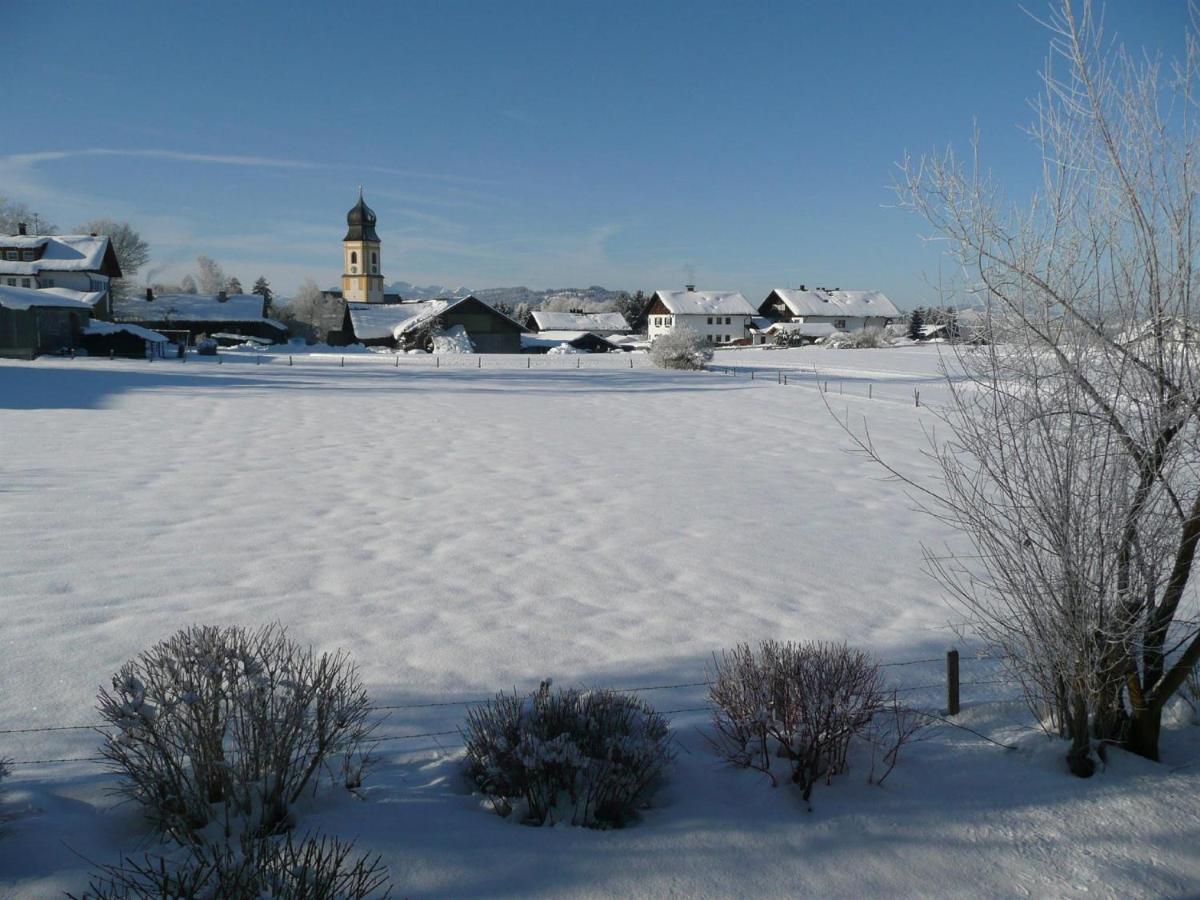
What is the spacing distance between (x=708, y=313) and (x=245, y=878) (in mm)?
85219

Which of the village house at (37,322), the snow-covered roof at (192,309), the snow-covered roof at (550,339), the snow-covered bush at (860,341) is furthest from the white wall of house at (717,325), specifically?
the village house at (37,322)

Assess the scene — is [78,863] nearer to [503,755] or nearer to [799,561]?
[503,755]

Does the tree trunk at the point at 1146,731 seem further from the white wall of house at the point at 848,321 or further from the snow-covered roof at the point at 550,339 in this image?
the white wall of house at the point at 848,321

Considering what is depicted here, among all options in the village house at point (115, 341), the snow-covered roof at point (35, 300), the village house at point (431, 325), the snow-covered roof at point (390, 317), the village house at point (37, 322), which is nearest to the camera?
the snow-covered roof at point (35, 300)

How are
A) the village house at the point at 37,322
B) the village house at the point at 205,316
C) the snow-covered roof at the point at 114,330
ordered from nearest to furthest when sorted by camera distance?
the village house at the point at 37,322 → the snow-covered roof at the point at 114,330 → the village house at the point at 205,316

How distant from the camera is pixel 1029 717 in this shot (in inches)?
206

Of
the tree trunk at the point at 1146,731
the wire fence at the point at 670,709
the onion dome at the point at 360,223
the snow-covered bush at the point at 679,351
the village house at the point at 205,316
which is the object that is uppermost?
the onion dome at the point at 360,223

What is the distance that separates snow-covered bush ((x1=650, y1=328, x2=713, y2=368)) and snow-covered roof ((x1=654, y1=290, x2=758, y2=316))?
41.9 m

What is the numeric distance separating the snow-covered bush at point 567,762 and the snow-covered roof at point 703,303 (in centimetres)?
8255

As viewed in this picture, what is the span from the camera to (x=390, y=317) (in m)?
60.1

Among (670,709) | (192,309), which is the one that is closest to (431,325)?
(192,309)

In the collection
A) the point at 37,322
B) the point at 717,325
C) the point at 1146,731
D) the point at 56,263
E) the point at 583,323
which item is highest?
the point at 56,263

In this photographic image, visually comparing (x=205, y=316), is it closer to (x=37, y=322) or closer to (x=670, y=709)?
(x=37, y=322)

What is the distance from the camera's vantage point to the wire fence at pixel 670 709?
491cm
